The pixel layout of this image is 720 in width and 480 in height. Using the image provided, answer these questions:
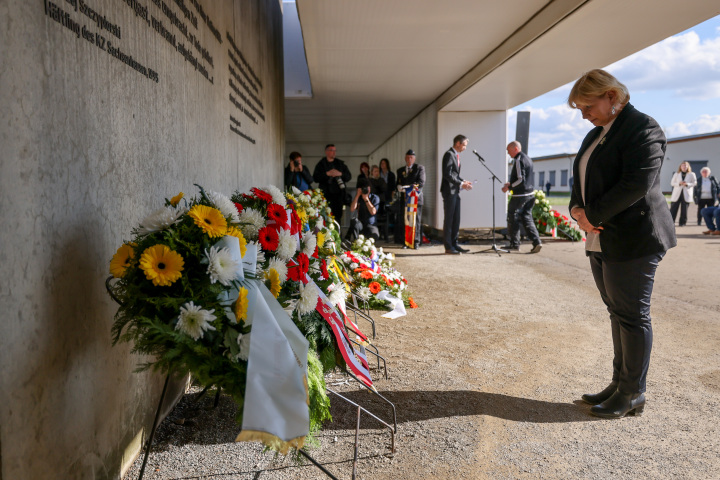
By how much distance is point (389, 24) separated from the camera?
301 inches

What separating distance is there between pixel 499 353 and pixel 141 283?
324cm

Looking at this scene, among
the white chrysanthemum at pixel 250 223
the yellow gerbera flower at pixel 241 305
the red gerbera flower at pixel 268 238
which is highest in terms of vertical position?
the white chrysanthemum at pixel 250 223

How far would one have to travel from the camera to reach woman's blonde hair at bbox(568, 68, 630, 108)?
10.0 feet

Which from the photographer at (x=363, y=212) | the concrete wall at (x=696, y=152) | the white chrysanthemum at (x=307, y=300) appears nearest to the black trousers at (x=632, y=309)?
the white chrysanthemum at (x=307, y=300)

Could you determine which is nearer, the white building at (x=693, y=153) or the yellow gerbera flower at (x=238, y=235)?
the yellow gerbera flower at (x=238, y=235)

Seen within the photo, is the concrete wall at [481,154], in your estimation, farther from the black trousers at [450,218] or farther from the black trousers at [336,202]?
the black trousers at [336,202]

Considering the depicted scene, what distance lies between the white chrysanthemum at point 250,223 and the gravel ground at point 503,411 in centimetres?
84

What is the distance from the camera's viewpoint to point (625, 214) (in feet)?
10.2

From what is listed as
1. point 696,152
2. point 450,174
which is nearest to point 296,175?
point 450,174

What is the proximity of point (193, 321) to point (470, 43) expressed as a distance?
7841mm

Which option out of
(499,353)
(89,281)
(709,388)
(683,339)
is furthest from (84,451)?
(683,339)

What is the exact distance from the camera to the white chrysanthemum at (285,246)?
91.9 inches

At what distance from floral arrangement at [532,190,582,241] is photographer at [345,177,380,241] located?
15.2 feet

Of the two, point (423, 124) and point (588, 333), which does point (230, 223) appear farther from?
point (423, 124)
